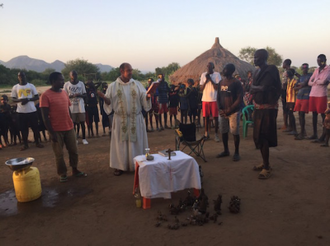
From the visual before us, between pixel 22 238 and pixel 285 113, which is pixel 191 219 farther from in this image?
pixel 285 113

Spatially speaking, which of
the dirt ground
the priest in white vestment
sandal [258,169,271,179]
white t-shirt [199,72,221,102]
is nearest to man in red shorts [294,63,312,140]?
the dirt ground

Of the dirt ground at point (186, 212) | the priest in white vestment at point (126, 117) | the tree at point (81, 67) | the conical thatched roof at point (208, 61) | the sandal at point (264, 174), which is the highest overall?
the tree at point (81, 67)

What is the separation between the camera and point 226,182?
4887 millimetres

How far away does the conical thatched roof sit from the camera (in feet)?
55.8

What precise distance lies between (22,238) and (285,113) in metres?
8.62

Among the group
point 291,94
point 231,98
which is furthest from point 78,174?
point 291,94

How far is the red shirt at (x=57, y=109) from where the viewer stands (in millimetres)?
4949

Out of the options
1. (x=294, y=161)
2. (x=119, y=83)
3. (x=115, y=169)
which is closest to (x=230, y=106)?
(x=294, y=161)

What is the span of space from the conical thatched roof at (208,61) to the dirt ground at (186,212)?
11.4 metres

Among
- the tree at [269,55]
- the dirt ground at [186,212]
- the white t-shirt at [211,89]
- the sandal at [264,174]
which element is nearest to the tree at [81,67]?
the tree at [269,55]

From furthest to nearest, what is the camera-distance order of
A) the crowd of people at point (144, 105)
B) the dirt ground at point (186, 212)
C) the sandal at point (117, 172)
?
the sandal at point (117, 172) → the crowd of people at point (144, 105) → the dirt ground at point (186, 212)

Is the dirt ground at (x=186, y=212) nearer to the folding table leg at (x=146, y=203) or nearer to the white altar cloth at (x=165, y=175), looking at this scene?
the folding table leg at (x=146, y=203)

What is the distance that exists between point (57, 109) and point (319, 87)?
6.71 metres

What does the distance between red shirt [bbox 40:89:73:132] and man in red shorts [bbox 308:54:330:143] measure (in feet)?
21.1
